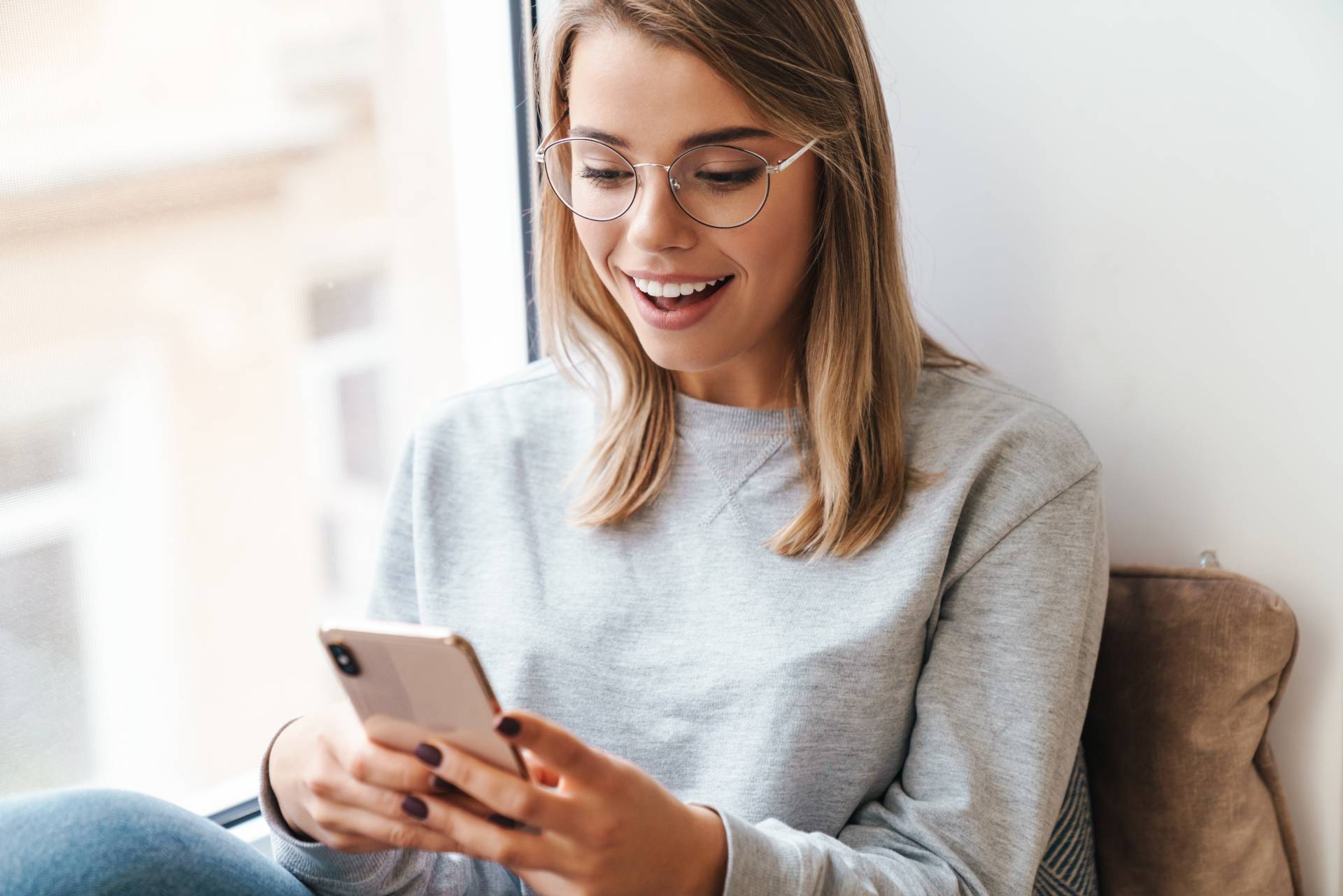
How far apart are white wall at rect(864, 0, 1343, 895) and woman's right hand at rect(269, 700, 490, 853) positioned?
2.74 feet

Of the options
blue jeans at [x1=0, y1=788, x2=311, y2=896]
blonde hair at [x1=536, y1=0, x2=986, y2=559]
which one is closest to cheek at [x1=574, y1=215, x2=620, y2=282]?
blonde hair at [x1=536, y1=0, x2=986, y2=559]

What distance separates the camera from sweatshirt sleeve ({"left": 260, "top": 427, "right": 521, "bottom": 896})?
0.98 meters

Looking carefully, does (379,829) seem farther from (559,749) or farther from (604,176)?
(604,176)

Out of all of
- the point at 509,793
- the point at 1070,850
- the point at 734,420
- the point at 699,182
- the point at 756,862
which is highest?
the point at 699,182

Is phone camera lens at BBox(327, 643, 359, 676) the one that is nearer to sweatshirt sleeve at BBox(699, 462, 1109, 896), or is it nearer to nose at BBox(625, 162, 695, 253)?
sweatshirt sleeve at BBox(699, 462, 1109, 896)

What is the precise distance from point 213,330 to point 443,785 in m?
0.75

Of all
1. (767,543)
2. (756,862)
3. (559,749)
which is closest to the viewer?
(559,749)

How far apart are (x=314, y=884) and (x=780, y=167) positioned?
0.78 metres

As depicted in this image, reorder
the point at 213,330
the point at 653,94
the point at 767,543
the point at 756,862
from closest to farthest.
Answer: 1. the point at 756,862
2. the point at 653,94
3. the point at 767,543
4. the point at 213,330

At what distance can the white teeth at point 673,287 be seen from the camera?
3.35ft

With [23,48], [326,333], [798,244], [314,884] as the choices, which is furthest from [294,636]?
[798,244]

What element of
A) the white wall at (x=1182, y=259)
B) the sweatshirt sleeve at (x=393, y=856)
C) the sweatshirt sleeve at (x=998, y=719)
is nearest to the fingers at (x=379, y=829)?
the sweatshirt sleeve at (x=393, y=856)

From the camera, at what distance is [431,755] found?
29.9 inches

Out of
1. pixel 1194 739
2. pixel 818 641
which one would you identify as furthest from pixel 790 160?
pixel 1194 739
